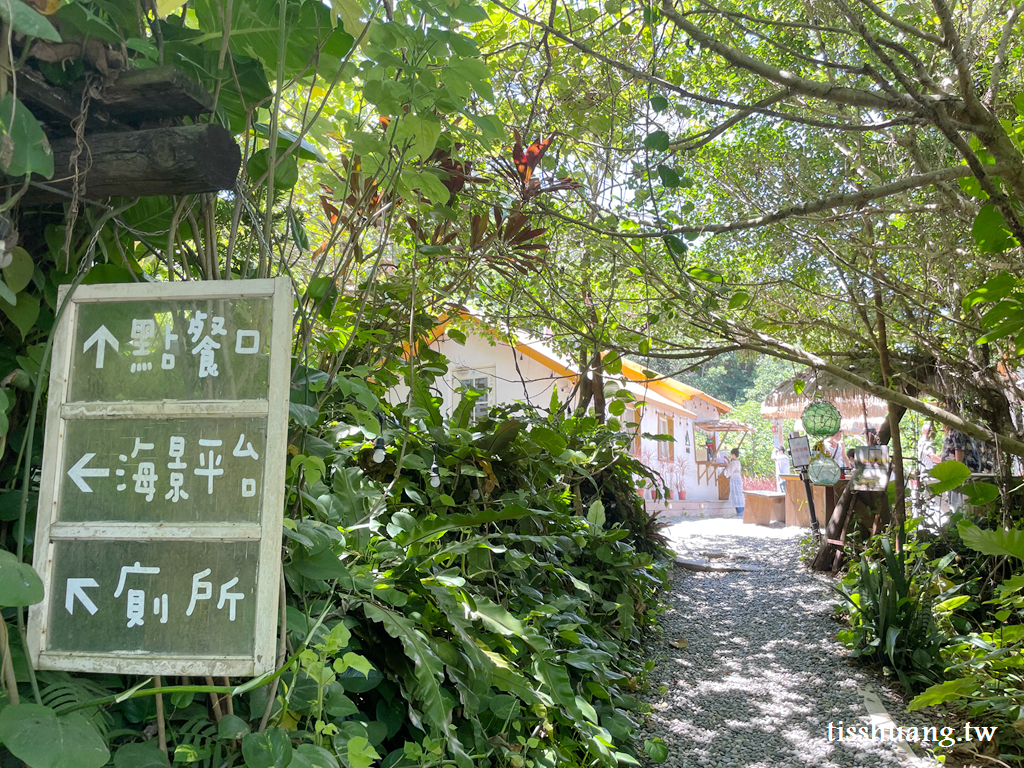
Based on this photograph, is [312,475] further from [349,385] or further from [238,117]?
[238,117]

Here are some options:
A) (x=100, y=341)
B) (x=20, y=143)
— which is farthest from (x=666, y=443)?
(x=20, y=143)

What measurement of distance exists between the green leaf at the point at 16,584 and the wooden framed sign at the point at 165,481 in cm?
13

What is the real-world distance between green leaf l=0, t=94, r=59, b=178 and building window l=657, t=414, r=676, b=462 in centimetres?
1745

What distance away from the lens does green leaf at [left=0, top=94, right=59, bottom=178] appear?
83 centimetres

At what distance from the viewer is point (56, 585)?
105 cm

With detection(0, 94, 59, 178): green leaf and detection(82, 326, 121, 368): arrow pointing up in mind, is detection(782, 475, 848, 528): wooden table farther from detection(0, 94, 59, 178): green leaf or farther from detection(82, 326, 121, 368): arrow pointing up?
detection(0, 94, 59, 178): green leaf

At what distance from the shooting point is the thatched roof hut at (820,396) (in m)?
7.57

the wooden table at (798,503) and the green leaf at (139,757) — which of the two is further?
the wooden table at (798,503)

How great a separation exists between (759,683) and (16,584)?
13.6ft

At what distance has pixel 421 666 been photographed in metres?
1.63

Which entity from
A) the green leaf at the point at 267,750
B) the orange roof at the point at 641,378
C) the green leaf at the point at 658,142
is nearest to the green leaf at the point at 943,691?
the green leaf at the point at 658,142

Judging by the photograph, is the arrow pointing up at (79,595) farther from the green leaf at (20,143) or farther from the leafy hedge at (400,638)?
the green leaf at (20,143)

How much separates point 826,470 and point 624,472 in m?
3.19

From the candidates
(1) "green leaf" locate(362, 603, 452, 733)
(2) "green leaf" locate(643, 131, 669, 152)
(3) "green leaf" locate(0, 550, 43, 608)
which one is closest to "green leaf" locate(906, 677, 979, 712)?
(1) "green leaf" locate(362, 603, 452, 733)
